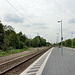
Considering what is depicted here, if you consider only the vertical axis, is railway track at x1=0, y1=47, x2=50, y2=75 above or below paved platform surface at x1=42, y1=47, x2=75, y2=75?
below

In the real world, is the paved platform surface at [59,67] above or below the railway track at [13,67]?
above

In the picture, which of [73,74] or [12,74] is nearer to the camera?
[73,74]

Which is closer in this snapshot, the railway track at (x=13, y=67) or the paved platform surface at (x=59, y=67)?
the paved platform surface at (x=59, y=67)

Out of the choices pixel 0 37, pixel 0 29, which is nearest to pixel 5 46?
pixel 0 37

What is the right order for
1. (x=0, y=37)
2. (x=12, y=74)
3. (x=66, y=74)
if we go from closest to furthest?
(x=66, y=74) → (x=12, y=74) → (x=0, y=37)

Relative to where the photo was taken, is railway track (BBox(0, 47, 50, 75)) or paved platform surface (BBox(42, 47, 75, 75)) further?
railway track (BBox(0, 47, 50, 75))

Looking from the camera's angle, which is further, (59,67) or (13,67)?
(13,67)

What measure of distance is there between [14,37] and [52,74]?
41310mm

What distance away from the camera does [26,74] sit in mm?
7477

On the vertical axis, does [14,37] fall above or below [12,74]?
above

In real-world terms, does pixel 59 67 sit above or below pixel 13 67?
above

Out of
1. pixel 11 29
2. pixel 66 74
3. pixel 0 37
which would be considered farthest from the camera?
pixel 11 29

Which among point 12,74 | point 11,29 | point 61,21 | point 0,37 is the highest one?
point 11,29

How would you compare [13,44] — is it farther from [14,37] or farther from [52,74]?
[52,74]
